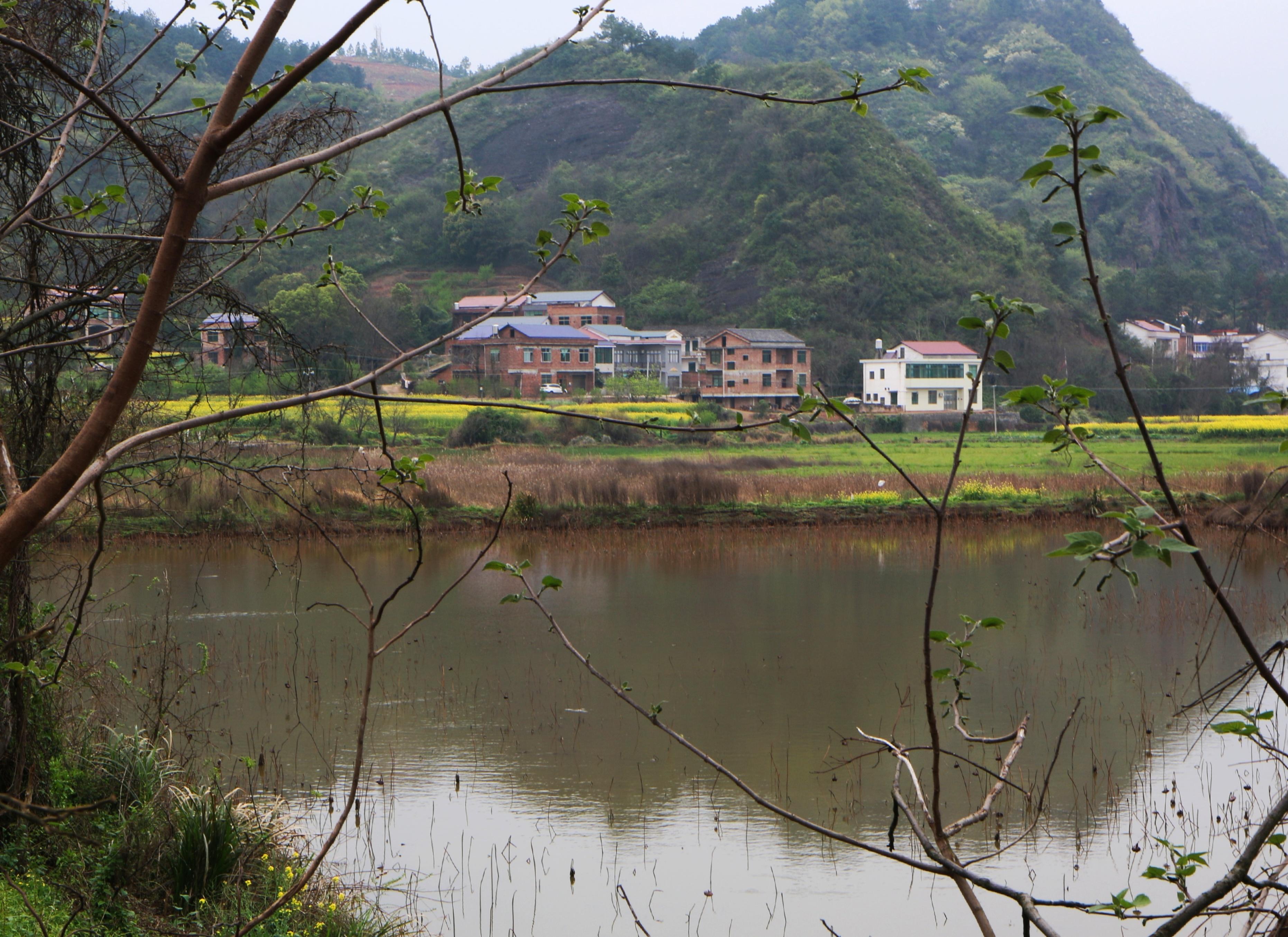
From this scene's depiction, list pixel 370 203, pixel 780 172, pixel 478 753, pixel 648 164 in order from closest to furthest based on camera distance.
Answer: pixel 370 203, pixel 478 753, pixel 780 172, pixel 648 164

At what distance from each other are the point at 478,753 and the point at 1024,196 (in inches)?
3601

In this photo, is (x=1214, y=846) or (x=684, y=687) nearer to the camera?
(x=1214, y=846)

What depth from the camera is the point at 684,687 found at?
363 inches

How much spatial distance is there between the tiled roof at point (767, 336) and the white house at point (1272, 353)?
20845 mm

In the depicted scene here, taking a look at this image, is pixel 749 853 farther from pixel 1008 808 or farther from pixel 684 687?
pixel 684 687

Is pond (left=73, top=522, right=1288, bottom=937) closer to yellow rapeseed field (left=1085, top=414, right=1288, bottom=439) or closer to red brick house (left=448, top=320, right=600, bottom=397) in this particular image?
yellow rapeseed field (left=1085, top=414, right=1288, bottom=439)

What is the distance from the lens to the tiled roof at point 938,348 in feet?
153

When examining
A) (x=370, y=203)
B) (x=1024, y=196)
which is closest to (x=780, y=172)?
(x=1024, y=196)

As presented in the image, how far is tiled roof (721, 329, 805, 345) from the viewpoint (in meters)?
48.4

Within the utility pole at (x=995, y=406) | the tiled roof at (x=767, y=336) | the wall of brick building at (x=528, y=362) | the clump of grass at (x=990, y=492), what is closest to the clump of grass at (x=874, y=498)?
the clump of grass at (x=990, y=492)

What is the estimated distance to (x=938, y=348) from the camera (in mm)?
47250

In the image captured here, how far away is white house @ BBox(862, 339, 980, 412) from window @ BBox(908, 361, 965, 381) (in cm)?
1

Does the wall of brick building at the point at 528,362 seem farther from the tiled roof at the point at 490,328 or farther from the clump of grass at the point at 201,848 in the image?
the clump of grass at the point at 201,848

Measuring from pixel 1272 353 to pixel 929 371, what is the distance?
20.4 metres
